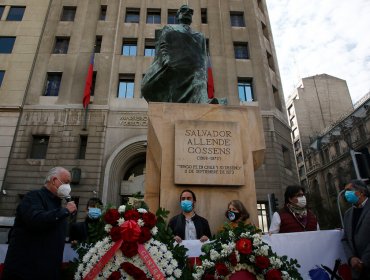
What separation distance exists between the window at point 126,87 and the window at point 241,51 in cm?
774

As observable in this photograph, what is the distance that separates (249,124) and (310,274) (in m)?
2.38

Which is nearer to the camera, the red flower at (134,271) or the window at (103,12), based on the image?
the red flower at (134,271)

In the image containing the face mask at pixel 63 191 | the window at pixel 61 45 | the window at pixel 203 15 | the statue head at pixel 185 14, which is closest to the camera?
the face mask at pixel 63 191

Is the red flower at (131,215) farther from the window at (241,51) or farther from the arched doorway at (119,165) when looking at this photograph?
the window at (241,51)

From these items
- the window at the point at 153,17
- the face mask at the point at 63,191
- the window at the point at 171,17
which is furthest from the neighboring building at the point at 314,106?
the face mask at the point at 63,191

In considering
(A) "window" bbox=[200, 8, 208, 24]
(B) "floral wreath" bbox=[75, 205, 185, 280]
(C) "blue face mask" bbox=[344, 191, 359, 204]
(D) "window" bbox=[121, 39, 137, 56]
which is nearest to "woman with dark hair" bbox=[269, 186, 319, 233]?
(C) "blue face mask" bbox=[344, 191, 359, 204]

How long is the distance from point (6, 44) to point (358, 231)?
23402 millimetres

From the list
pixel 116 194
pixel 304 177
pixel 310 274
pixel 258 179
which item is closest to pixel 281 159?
pixel 258 179

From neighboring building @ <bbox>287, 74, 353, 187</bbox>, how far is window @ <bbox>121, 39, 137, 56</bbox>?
109ft

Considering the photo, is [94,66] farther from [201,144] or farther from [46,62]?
[201,144]

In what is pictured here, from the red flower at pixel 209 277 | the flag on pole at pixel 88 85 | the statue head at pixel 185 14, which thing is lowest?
the red flower at pixel 209 277

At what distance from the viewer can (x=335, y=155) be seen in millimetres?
38500

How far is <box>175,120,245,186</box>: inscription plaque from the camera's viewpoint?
423 cm

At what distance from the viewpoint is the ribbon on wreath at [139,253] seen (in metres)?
2.42
